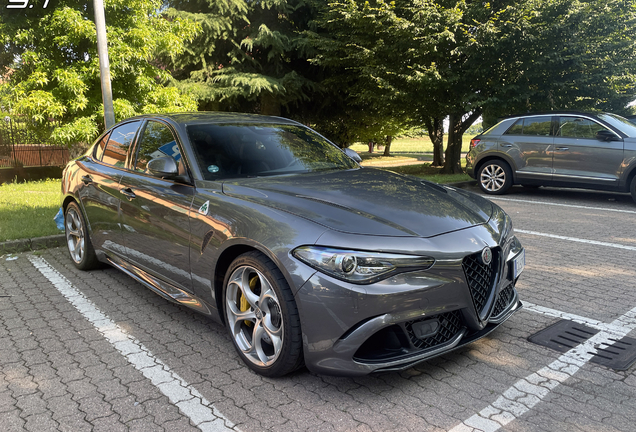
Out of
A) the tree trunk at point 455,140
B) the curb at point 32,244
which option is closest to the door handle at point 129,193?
the curb at point 32,244

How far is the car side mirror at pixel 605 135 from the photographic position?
9.52 meters

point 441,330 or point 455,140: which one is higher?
point 455,140

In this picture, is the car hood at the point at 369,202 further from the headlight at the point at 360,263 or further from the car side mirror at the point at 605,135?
the car side mirror at the point at 605,135

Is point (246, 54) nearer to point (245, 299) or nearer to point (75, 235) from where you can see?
point (75, 235)

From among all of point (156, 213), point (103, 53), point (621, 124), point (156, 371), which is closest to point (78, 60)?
point (103, 53)

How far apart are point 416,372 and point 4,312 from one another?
11.5 feet

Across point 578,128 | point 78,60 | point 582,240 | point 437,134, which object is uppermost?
point 78,60

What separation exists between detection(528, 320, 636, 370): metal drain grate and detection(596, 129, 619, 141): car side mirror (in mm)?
7169

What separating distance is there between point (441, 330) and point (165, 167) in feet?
7.18

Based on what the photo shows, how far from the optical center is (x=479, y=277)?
291 centimetres

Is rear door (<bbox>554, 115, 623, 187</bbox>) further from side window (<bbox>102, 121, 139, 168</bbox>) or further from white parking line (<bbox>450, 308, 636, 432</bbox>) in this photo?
side window (<bbox>102, 121, 139, 168</bbox>)

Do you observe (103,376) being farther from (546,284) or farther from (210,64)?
(210,64)

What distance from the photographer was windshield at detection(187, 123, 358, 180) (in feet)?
12.3

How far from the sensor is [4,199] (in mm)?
9969
